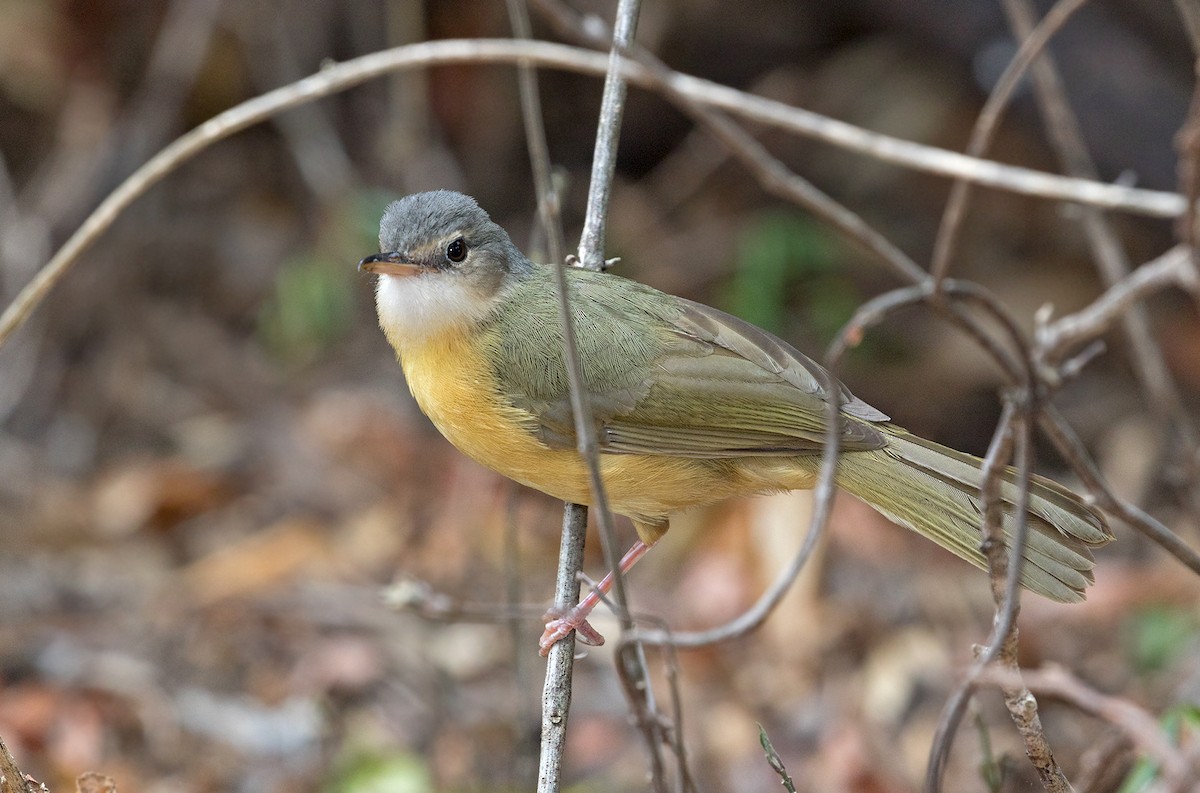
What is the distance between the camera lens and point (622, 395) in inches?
149

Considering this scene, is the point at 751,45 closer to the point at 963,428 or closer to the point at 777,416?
the point at 963,428

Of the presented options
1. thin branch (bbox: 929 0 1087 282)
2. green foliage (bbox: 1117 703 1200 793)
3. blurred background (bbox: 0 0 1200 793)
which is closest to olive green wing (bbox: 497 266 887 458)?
blurred background (bbox: 0 0 1200 793)

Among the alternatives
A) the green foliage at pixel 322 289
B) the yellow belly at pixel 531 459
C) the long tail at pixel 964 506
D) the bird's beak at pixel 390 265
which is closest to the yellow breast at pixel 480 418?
the yellow belly at pixel 531 459

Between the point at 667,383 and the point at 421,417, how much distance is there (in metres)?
4.25

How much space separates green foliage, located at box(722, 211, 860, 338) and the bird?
3489 mm

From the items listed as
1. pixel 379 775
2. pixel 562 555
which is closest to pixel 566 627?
pixel 562 555

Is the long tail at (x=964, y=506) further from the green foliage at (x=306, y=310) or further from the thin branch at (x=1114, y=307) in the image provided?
the green foliage at (x=306, y=310)

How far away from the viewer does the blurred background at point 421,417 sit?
5.28 meters

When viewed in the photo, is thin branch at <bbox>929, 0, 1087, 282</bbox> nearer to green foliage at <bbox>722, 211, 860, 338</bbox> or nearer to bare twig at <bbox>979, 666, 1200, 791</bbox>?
bare twig at <bbox>979, 666, 1200, 791</bbox>

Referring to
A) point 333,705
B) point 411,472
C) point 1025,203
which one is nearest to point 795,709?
point 333,705

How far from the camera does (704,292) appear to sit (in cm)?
805

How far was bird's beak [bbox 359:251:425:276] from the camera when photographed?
3.73 m

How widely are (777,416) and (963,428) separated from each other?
428cm

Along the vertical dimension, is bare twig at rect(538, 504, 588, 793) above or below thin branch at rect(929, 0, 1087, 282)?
below
